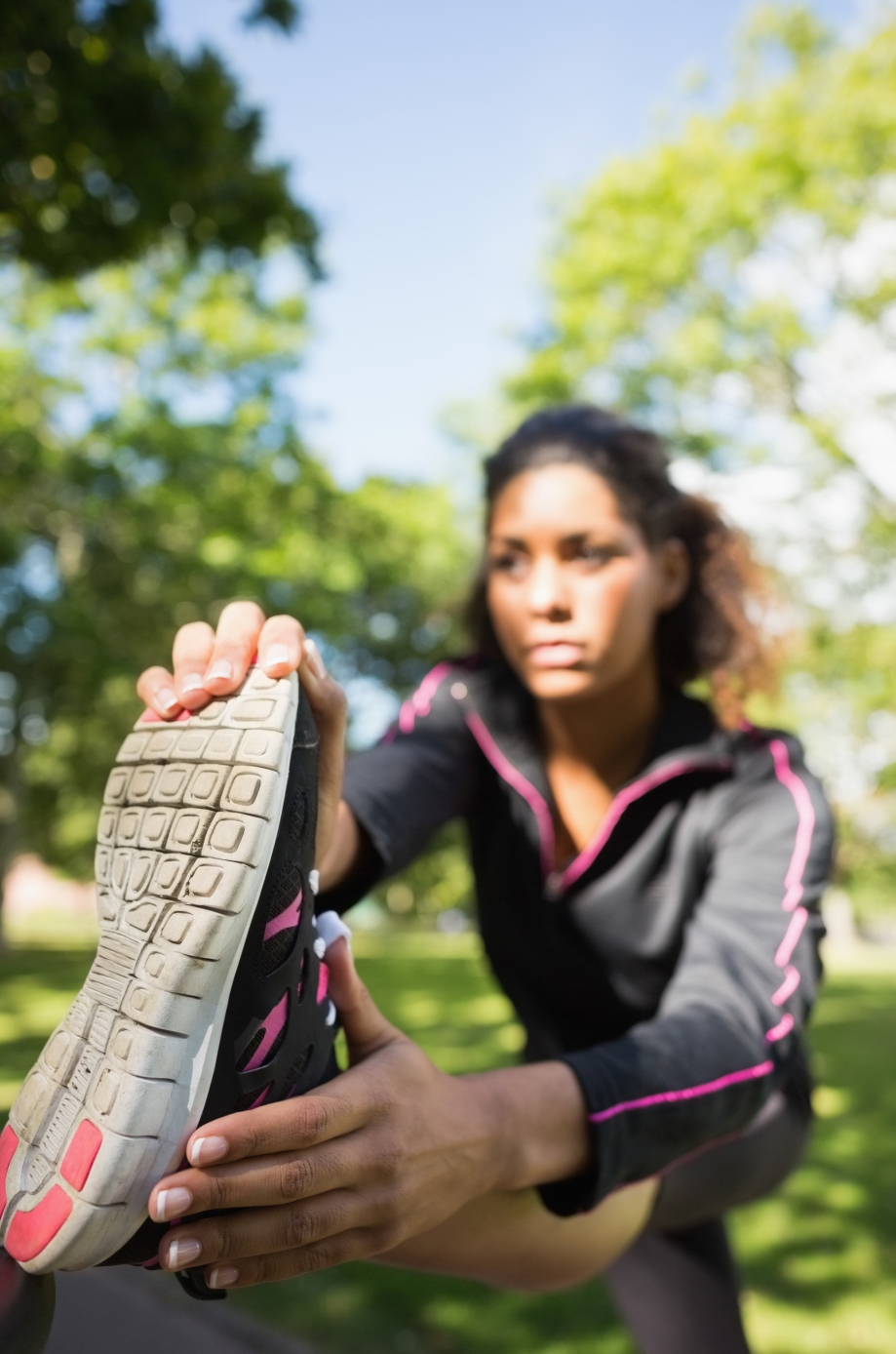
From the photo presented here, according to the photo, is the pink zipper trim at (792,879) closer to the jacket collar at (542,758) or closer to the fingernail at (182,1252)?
the jacket collar at (542,758)

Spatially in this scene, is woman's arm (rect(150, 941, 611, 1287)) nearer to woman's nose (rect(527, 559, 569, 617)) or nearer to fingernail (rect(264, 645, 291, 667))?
fingernail (rect(264, 645, 291, 667))

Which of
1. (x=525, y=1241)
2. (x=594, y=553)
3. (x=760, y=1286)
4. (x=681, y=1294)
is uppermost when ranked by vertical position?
(x=594, y=553)

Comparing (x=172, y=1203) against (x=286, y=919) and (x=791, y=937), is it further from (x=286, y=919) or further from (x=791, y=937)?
(x=791, y=937)

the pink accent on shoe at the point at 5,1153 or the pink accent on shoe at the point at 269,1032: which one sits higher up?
the pink accent on shoe at the point at 269,1032

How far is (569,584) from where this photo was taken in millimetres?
1713

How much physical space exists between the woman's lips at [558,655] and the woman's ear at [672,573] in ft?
1.05

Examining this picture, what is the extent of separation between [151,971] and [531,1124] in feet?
1.50

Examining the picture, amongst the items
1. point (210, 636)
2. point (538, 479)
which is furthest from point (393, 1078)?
point (538, 479)

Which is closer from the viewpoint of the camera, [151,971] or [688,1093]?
[151,971]

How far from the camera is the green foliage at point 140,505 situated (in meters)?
11.1

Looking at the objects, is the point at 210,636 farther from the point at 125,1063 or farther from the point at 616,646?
the point at 616,646

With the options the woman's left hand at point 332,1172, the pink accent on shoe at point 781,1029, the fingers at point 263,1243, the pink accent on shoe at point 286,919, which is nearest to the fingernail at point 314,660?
the pink accent on shoe at point 286,919

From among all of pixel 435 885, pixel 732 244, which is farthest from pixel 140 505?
pixel 435 885

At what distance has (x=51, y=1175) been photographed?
2.98 feet
